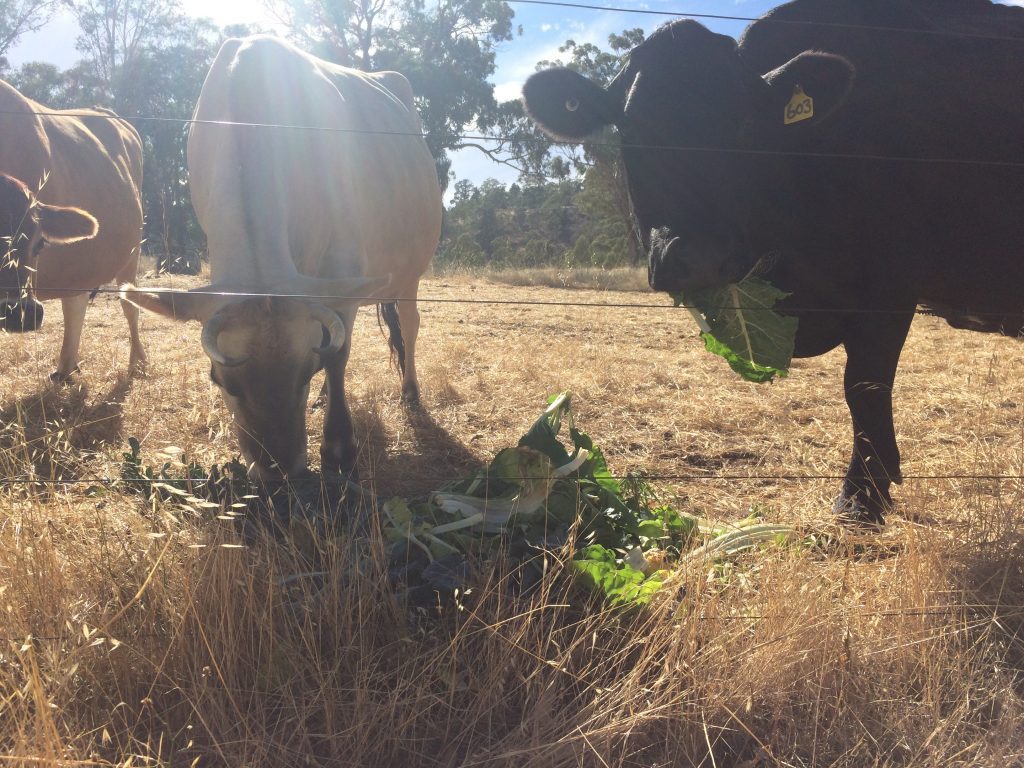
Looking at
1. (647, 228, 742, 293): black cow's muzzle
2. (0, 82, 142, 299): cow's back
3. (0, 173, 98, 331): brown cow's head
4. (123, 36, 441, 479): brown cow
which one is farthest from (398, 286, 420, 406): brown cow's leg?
(647, 228, 742, 293): black cow's muzzle

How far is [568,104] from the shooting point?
340cm

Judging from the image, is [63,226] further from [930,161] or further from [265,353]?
[930,161]

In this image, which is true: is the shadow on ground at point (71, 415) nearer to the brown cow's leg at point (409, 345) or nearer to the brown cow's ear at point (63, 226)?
→ the brown cow's ear at point (63, 226)

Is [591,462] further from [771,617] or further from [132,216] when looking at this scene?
[132,216]

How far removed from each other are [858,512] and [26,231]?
4.63 m

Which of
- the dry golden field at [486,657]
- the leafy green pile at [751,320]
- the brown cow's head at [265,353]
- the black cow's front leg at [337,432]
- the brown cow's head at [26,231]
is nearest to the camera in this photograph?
Answer: the dry golden field at [486,657]

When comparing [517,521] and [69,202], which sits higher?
[69,202]

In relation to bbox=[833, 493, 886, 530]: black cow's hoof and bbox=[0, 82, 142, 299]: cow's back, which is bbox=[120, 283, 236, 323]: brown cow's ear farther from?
bbox=[833, 493, 886, 530]: black cow's hoof

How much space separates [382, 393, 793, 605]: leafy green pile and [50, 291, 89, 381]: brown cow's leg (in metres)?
4.10

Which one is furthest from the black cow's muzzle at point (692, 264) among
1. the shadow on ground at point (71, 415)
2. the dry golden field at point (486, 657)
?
the shadow on ground at point (71, 415)

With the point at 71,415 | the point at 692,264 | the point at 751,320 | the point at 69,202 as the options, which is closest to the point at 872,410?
the point at 751,320

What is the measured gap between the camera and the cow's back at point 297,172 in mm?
3133

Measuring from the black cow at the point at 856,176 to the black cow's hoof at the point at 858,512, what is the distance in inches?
0.4

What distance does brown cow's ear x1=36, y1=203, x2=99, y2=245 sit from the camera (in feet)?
13.9
